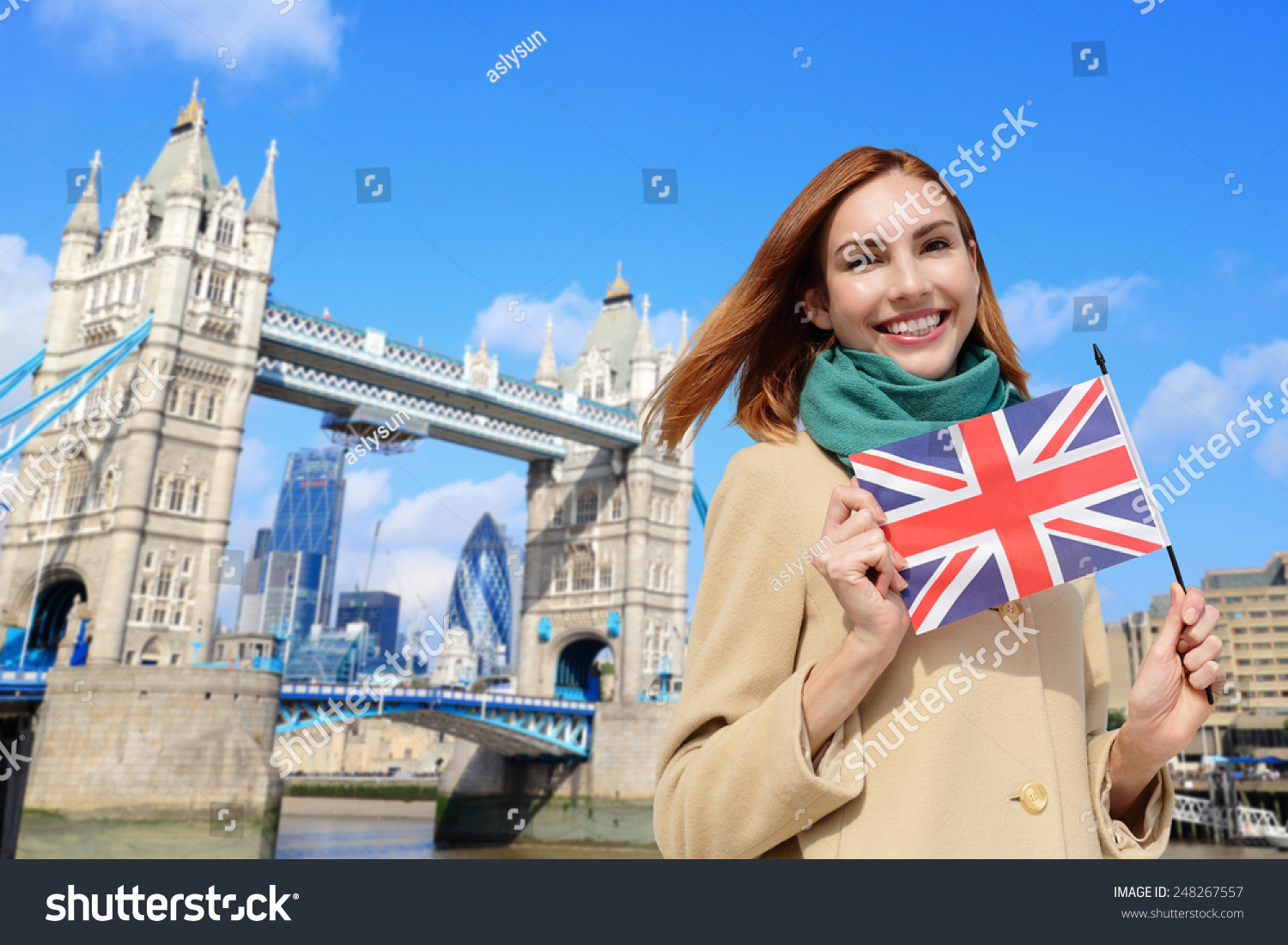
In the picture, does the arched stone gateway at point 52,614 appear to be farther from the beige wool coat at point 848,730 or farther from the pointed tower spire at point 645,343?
the beige wool coat at point 848,730

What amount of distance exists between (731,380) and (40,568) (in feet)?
103

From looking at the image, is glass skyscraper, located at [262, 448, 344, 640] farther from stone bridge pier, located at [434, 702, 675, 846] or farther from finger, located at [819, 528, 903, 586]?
finger, located at [819, 528, 903, 586]

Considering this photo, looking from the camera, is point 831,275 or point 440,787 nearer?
point 831,275

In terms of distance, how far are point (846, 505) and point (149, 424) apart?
3044 cm

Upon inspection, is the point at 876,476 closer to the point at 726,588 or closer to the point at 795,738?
the point at 726,588

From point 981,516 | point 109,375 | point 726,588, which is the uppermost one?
point 109,375

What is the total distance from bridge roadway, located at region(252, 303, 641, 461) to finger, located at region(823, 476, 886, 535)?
32398mm

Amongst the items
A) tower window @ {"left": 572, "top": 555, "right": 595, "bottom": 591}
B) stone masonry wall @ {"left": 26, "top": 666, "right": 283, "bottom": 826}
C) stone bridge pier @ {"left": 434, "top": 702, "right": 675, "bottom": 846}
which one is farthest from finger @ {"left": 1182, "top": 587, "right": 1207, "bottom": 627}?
tower window @ {"left": 572, "top": 555, "right": 595, "bottom": 591}

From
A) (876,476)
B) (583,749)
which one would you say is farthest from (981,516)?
(583,749)

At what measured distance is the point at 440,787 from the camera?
43.5 meters

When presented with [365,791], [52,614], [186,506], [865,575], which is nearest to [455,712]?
[186,506]

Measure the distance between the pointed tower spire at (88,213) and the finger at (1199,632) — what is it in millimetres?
35040
